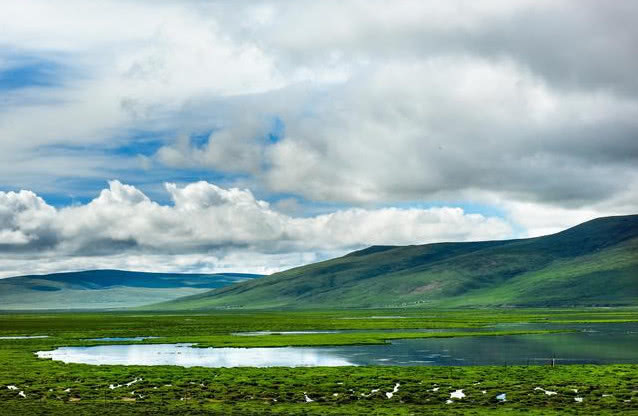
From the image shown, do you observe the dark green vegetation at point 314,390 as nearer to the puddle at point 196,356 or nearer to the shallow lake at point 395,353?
the puddle at point 196,356

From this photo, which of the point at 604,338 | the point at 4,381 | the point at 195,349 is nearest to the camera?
the point at 4,381

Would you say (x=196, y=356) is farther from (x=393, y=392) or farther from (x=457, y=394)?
(x=457, y=394)

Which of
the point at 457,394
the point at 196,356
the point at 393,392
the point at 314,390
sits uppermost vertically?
the point at 196,356

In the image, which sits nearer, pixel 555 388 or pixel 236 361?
pixel 555 388

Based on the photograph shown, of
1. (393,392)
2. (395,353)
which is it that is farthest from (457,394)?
(395,353)

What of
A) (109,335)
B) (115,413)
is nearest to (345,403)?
(115,413)

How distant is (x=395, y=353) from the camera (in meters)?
89.2

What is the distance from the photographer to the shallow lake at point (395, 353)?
7856 centimetres

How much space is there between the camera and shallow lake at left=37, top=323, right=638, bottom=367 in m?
78.6

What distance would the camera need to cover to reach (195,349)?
100 m

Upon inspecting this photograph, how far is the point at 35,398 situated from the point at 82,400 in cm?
392

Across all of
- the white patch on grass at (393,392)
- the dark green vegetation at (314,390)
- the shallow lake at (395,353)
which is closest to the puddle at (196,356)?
the shallow lake at (395,353)

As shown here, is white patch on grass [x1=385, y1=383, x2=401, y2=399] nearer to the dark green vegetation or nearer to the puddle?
the dark green vegetation

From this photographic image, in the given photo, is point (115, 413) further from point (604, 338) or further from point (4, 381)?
point (604, 338)
